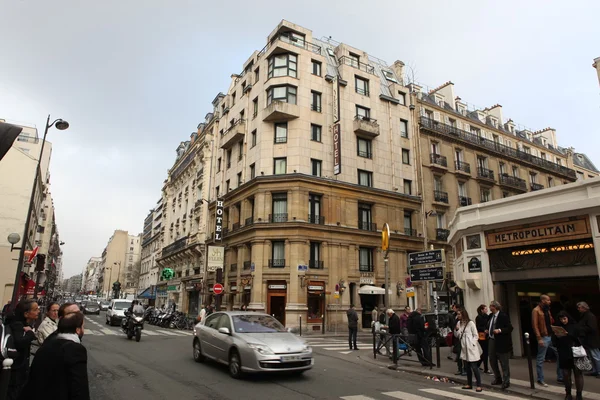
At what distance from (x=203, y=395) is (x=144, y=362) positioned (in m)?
4.55

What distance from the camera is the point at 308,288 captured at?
2681 cm

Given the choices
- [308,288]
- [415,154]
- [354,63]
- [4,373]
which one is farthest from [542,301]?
[354,63]

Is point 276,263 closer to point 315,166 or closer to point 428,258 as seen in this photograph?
point 315,166

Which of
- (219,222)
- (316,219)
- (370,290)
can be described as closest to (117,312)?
(219,222)

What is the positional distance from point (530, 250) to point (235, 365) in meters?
9.73

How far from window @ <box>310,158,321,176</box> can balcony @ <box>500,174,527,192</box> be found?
21.4 meters

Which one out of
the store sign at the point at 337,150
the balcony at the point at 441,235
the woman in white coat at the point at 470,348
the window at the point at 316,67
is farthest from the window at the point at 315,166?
the woman in white coat at the point at 470,348

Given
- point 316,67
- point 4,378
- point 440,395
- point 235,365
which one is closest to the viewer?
point 4,378

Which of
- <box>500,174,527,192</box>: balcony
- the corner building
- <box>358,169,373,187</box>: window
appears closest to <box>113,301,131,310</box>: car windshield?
the corner building

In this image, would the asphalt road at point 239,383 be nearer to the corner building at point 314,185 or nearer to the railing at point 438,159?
the corner building at point 314,185

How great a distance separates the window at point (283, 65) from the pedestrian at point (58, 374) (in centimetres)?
2951

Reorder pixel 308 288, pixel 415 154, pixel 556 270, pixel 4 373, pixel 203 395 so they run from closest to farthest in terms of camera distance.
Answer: pixel 4 373, pixel 203 395, pixel 556 270, pixel 308 288, pixel 415 154

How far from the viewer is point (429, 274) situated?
13867 millimetres

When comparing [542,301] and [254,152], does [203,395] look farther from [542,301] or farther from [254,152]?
[254,152]
